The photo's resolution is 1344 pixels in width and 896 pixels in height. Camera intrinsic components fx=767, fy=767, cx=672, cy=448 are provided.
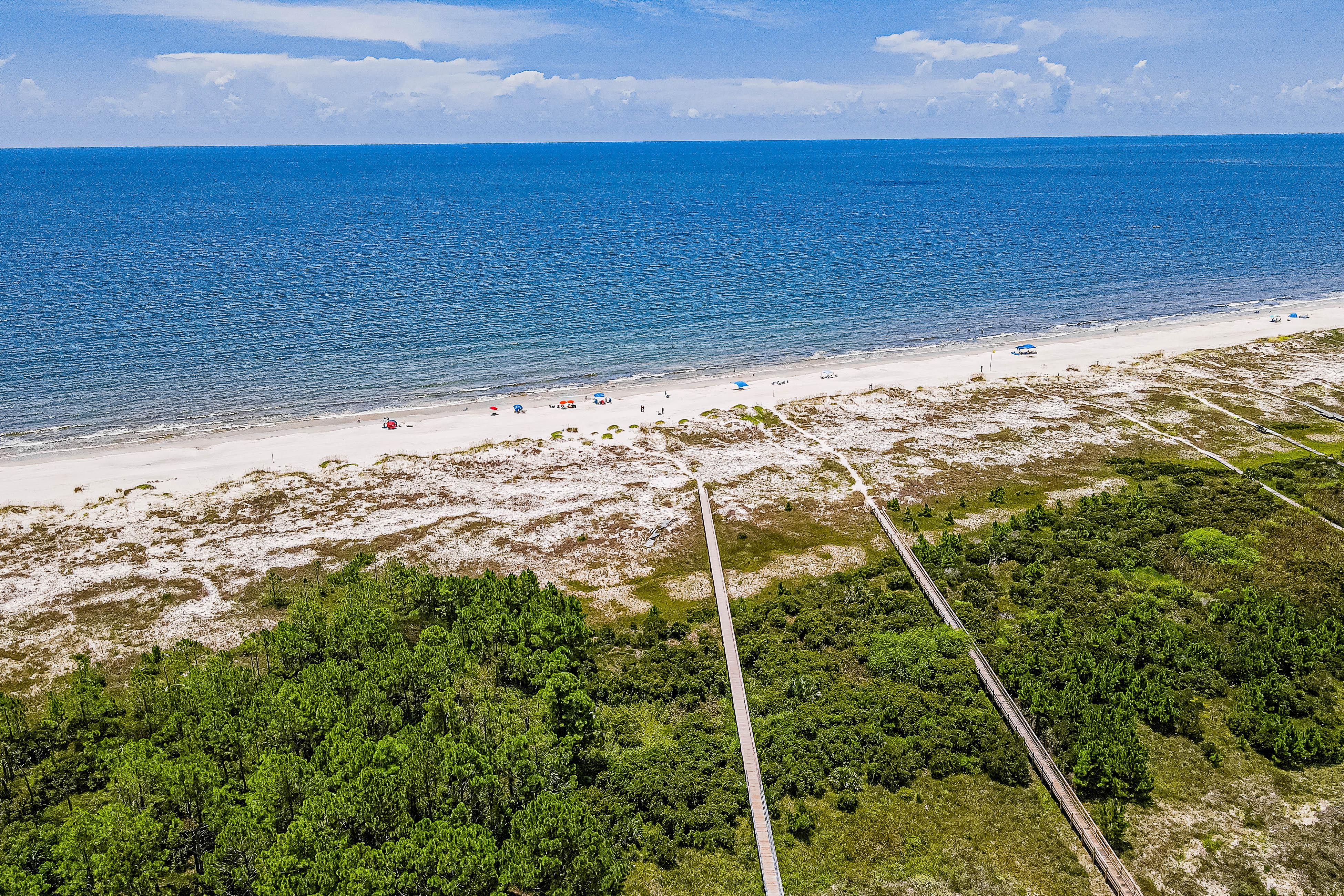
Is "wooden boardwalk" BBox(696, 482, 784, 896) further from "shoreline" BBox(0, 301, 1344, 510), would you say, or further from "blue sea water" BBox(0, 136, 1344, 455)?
"blue sea water" BBox(0, 136, 1344, 455)

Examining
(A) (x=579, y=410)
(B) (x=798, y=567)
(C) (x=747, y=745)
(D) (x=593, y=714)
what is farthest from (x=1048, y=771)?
(A) (x=579, y=410)

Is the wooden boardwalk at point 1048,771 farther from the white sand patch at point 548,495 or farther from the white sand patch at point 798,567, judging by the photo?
the white sand patch at point 548,495

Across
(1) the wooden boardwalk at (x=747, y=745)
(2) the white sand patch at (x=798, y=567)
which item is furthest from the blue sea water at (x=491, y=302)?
(1) the wooden boardwalk at (x=747, y=745)

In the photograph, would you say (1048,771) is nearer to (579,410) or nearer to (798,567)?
(798,567)

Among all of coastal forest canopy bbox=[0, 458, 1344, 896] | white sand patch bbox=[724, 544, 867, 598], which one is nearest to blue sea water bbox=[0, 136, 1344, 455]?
white sand patch bbox=[724, 544, 867, 598]

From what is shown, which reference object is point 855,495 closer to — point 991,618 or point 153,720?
point 991,618

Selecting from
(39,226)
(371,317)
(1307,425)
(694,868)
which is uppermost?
(39,226)

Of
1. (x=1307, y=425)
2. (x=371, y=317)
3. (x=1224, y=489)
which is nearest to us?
(x=1224, y=489)

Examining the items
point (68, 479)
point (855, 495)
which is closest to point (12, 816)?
point (68, 479)
